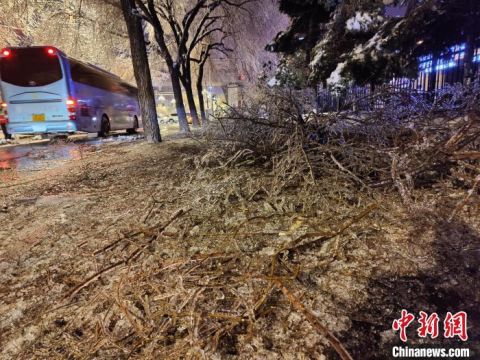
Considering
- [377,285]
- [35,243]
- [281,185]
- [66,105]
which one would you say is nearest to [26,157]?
[66,105]

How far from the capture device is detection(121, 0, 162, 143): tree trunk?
7073 mm

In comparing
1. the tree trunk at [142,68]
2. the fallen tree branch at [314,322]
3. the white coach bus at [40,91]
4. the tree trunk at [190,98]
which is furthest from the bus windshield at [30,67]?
the fallen tree branch at [314,322]

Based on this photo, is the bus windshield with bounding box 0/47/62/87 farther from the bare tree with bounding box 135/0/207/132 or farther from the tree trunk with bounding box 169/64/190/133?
the tree trunk with bounding box 169/64/190/133

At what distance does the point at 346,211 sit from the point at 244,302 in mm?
1242

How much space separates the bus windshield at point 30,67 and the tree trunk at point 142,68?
3.71m

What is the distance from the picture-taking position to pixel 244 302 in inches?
54.9

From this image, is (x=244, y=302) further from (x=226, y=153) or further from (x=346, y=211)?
(x=226, y=153)

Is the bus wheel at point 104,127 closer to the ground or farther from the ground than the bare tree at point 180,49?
A: closer to the ground

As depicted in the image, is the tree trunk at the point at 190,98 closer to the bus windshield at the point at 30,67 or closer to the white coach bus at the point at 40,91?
the white coach bus at the point at 40,91

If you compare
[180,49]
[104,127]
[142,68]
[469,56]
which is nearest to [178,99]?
[180,49]

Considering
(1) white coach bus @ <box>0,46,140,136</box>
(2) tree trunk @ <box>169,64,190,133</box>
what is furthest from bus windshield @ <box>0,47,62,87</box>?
(2) tree trunk @ <box>169,64,190,133</box>

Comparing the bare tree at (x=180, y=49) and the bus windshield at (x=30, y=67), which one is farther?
the bare tree at (x=180, y=49)

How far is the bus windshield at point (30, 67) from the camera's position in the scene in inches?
358

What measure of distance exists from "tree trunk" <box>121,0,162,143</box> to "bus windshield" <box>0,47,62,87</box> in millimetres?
3714
